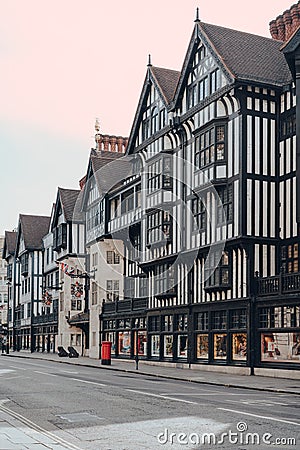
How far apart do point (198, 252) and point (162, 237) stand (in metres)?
5.23

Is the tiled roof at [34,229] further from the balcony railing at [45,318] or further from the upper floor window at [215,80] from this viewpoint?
the upper floor window at [215,80]

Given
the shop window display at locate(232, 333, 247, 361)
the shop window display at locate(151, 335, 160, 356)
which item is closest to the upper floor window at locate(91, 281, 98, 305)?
the shop window display at locate(151, 335, 160, 356)

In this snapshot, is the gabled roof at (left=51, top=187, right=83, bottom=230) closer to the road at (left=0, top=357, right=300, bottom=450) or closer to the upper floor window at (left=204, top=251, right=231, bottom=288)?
the upper floor window at (left=204, top=251, right=231, bottom=288)

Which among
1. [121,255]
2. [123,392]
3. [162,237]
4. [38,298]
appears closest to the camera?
[123,392]

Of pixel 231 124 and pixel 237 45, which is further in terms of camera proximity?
pixel 237 45

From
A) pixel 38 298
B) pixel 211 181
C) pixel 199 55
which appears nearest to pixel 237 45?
pixel 199 55

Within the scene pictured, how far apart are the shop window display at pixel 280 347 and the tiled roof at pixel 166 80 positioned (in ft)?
54.2

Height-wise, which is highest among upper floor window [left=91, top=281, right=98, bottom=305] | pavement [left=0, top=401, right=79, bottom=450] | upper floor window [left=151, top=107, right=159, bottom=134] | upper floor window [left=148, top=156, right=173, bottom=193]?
upper floor window [left=151, top=107, right=159, bottom=134]

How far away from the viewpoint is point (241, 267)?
36.2 meters

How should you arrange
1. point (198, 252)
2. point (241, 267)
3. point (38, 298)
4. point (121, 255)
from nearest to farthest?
point (241, 267)
point (198, 252)
point (121, 255)
point (38, 298)

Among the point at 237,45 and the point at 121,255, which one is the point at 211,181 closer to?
the point at 237,45

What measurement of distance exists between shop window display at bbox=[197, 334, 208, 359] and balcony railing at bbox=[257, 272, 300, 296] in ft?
19.8

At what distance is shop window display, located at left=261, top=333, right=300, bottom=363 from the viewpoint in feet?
107

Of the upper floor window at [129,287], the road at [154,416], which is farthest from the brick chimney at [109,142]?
the road at [154,416]
